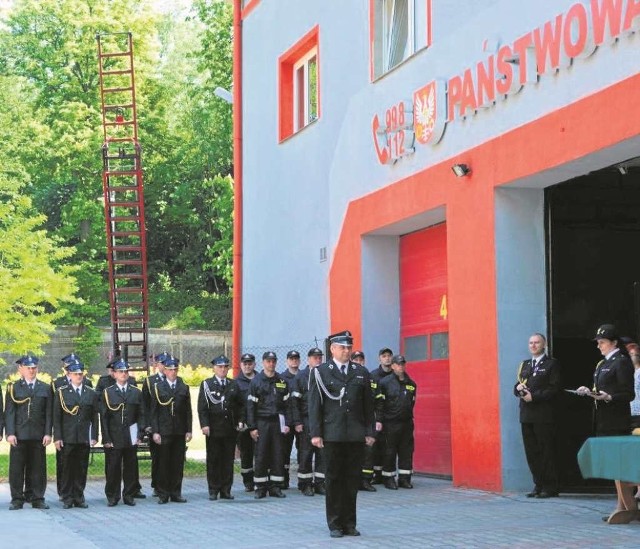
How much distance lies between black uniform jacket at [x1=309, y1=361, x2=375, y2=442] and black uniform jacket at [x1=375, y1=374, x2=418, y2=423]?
4462 millimetres

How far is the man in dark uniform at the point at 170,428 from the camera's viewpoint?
15438mm

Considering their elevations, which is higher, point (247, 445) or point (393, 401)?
point (393, 401)

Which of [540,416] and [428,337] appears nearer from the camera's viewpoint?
[540,416]

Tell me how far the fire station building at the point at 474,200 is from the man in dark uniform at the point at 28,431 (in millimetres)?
5267

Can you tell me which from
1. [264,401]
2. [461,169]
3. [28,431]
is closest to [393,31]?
[461,169]

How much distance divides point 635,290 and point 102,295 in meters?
39.8

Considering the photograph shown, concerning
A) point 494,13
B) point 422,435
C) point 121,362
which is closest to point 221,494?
point 121,362

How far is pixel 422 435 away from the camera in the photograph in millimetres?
18125

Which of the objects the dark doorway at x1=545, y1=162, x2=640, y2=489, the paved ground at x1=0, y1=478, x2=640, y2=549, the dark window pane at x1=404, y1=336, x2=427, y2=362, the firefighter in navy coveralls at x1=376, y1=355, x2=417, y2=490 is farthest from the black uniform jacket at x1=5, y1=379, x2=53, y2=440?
the dark doorway at x1=545, y1=162, x2=640, y2=489

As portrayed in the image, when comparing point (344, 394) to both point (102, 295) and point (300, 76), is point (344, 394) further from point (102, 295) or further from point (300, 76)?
point (102, 295)

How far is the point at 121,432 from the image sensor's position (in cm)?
1532

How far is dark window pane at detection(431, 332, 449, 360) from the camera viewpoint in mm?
17547

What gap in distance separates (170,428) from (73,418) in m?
1.31

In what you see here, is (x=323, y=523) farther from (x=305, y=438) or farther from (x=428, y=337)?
(x=428, y=337)
